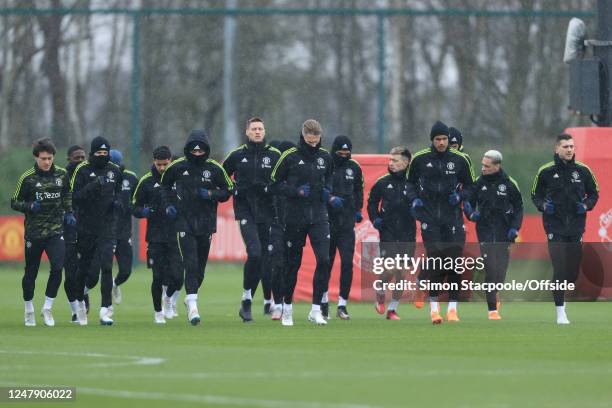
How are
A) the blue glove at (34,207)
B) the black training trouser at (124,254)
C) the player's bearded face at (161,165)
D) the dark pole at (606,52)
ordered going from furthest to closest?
the dark pole at (606,52), the black training trouser at (124,254), the player's bearded face at (161,165), the blue glove at (34,207)

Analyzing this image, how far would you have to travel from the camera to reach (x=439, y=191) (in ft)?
61.6

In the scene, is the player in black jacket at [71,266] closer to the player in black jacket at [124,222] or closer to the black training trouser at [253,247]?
the player in black jacket at [124,222]

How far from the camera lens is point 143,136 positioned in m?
32.3

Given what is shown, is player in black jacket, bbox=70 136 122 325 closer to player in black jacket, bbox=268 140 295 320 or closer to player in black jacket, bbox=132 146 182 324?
player in black jacket, bbox=132 146 182 324

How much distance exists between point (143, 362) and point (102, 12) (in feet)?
63.2

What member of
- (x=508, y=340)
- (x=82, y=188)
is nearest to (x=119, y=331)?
(x=82, y=188)

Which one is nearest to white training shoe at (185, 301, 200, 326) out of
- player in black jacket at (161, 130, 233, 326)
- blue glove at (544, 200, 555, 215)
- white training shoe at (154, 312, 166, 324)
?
player in black jacket at (161, 130, 233, 326)

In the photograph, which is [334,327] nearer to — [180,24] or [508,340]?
[508,340]

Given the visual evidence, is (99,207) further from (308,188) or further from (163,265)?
(308,188)

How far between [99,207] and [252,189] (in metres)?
1.86

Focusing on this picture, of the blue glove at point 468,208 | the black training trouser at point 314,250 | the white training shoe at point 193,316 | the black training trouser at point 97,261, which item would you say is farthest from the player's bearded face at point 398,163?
the black training trouser at point 97,261

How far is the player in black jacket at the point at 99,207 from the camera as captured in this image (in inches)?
729

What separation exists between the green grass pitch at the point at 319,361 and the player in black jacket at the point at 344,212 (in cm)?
48

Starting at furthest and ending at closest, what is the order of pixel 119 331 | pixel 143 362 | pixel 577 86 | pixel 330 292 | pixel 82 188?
1. pixel 330 292
2. pixel 577 86
3. pixel 82 188
4. pixel 119 331
5. pixel 143 362
